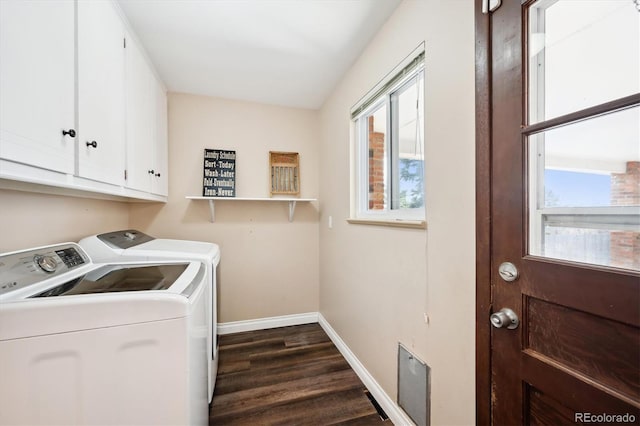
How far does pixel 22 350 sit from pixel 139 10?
176 cm

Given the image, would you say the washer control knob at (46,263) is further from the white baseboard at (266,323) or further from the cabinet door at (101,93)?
the white baseboard at (266,323)

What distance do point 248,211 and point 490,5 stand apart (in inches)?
93.8

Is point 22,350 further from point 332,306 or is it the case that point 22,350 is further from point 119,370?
point 332,306

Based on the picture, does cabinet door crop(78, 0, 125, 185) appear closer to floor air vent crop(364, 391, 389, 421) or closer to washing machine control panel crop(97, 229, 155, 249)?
washing machine control panel crop(97, 229, 155, 249)

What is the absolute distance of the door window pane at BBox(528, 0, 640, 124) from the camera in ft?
Result: 1.95

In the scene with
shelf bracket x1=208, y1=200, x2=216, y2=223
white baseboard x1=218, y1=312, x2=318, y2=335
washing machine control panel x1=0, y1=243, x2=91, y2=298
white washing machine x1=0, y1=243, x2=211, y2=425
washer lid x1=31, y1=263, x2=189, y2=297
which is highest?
shelf bracket x1=208, y1=200, x2=216, y2=223

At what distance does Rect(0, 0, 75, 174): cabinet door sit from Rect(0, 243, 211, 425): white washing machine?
1.48ft

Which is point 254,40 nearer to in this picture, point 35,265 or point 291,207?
point 291,207

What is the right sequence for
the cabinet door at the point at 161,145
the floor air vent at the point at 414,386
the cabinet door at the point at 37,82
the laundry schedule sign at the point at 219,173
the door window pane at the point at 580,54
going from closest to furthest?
1. the door window pane at the point at 580,54
2. the cabinet door at the point at 37,82
3. the floor air vent at the point at 414,386
4. the cabinet door at the point at 161,145
5. the laundry schedule sign at the point at 219,173

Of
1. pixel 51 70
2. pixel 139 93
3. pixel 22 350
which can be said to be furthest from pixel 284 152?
pixel 22 350

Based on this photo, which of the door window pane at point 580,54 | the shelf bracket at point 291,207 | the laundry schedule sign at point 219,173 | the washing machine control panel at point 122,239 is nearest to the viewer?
the door window pane at point 580,54

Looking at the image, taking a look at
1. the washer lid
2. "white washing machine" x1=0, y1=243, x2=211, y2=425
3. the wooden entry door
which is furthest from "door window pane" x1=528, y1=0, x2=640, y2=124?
the washer lid

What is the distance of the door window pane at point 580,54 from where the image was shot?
1.95 feet

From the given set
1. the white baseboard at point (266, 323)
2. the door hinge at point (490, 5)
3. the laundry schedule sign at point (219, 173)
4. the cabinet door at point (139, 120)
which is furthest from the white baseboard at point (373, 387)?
the cabinet door at point (139, 120)
